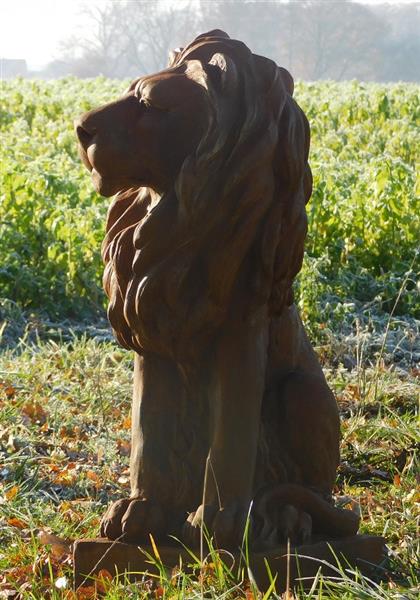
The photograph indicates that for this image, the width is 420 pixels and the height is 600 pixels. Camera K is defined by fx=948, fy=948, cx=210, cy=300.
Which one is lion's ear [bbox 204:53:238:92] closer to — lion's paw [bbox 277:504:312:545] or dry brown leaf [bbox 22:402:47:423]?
lion's paw [bbox 277:504:312:545]

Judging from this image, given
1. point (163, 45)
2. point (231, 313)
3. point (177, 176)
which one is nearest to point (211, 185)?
point (177, 176)

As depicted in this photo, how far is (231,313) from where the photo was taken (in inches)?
110

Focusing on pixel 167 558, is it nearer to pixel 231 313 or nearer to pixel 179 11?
pixel 231 313

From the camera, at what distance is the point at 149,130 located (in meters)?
2.69

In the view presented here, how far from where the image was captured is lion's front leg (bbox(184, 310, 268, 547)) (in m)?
2.81

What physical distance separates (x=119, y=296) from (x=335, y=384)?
287 cm

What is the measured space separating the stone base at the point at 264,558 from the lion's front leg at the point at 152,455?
64mm

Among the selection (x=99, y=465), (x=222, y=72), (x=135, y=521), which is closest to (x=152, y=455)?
(x=135, y=521)

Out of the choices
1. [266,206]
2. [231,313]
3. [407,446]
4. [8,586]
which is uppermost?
[266,206]

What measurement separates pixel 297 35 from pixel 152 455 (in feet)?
137

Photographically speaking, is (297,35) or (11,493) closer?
(11,493)

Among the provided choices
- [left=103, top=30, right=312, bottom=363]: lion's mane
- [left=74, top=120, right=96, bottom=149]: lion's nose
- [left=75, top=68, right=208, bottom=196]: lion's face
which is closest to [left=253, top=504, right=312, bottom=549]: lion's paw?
[left=103, top=30, right=312, bottom=363]: lion's mane

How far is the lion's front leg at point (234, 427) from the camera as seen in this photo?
2.81 meters

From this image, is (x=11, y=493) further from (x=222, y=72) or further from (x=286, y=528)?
(x=222, y=72)
